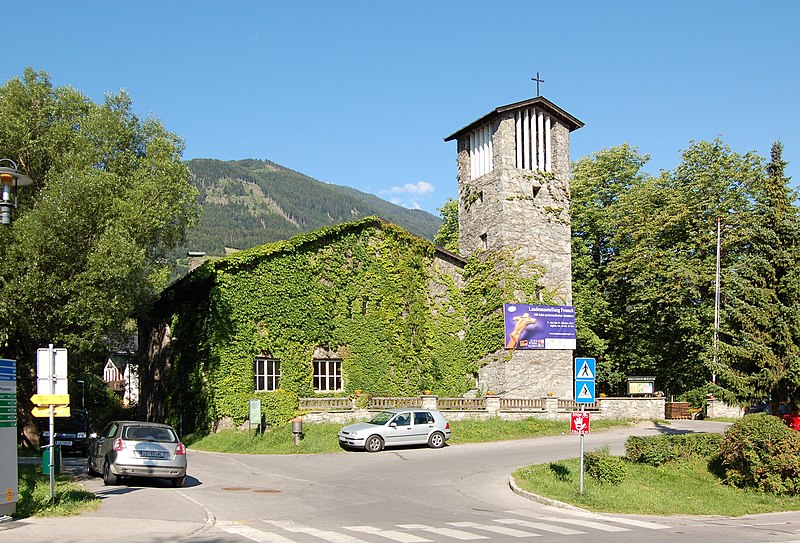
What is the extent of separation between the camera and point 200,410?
33562 millimetres

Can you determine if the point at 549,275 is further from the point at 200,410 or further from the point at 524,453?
the point at 200,410

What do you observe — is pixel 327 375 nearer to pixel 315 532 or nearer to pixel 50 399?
pixel 50 399

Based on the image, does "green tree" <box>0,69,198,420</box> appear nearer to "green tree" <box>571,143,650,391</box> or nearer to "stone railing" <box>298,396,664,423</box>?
"stone railing" <box>298,396,664,423</box>

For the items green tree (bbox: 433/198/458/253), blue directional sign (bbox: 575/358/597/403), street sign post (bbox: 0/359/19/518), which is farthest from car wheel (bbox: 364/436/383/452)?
green tree (bbox: 433/198/458/253)

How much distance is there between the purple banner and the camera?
119 feet

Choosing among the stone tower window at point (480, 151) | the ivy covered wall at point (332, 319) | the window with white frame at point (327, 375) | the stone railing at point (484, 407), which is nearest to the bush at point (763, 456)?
the stone railing at point (484, 407)

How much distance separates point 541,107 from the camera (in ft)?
126

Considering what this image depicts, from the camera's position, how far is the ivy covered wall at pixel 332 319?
32.8 meters

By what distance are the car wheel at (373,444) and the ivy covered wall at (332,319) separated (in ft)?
21.2

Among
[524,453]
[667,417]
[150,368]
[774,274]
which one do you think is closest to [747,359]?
[774,274]

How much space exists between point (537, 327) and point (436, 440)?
10.2 meters

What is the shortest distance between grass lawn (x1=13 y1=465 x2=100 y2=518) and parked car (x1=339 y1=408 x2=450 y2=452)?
11.8 metres

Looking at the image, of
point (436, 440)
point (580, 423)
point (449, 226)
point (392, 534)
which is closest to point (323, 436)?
point (436, 440)

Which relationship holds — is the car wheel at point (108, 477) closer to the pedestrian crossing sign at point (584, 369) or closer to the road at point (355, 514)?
the road at point (355, 514)
